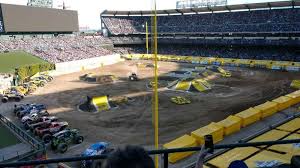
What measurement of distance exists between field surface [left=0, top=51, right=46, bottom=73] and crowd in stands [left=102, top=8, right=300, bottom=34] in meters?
35.6

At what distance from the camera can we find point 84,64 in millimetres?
67875

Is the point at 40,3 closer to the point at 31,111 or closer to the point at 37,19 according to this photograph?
the point at 37,19

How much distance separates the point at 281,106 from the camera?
82.2 feet

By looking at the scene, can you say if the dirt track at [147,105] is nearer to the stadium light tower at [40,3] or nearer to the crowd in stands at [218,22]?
the crowd in stands at [218,22]

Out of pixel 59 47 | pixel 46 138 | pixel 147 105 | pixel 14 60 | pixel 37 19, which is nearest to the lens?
pixel 46 138

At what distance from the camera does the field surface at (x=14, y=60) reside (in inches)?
2308

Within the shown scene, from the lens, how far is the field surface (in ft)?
192

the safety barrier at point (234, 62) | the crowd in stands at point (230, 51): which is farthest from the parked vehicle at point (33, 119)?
the crowd in stands at point (230, 51)

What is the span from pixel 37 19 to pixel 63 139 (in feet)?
198

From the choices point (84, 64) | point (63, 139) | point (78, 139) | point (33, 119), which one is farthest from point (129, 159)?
point (84, 64)

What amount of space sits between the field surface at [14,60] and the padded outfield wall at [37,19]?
7628mm

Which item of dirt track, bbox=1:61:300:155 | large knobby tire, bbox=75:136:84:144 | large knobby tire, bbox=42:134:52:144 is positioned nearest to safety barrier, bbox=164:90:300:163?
dirt track, bbox=1:61:300:155

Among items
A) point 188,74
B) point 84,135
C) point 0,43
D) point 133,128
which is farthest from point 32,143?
point 0,43

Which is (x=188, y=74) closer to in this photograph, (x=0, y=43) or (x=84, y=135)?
(x=84, y=135)
